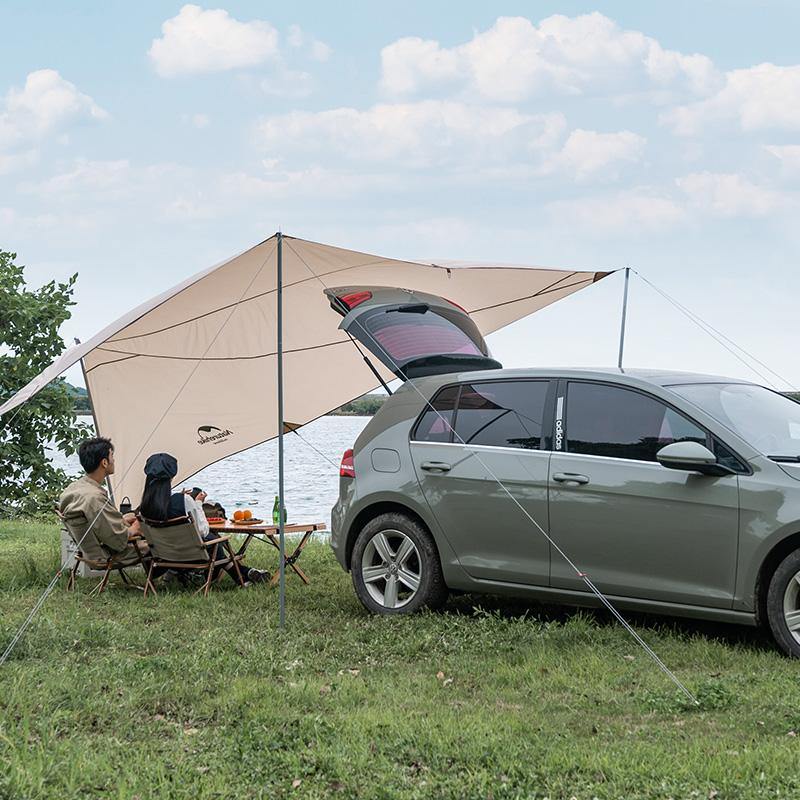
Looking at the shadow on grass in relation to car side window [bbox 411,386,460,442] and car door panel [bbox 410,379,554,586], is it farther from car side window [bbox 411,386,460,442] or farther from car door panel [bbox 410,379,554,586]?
car side window [bbox 411,386,460,442]

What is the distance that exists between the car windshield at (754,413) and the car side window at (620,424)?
18 centimetres

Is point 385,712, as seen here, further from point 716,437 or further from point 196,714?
point 716,437

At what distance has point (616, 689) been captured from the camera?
20.5 ft

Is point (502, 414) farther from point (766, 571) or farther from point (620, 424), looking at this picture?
point (766, 571)

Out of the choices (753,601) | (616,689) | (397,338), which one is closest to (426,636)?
(616,689)

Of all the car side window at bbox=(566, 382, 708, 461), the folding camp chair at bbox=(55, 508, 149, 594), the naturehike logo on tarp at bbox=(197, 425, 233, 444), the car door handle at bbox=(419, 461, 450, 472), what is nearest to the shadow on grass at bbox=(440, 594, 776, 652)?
the car door handle at bbox=(419, 461, 450, 472)

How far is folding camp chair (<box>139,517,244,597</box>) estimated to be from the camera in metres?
9.66

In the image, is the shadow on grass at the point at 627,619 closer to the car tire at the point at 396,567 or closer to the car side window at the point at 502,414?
the car tire at the point at 396,567

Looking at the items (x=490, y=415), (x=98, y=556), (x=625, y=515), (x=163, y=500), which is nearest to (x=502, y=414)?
(x=490, y=415)

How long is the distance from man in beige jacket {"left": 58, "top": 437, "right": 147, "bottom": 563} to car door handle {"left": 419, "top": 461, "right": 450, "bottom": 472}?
3.04 meters

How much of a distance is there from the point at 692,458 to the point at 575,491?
88 centimetres

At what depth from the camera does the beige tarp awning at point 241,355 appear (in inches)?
387

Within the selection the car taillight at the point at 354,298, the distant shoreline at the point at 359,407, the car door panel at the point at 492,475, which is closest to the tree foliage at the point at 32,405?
the distant shoreline at the point at 359,407

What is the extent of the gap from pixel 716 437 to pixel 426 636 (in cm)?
225
